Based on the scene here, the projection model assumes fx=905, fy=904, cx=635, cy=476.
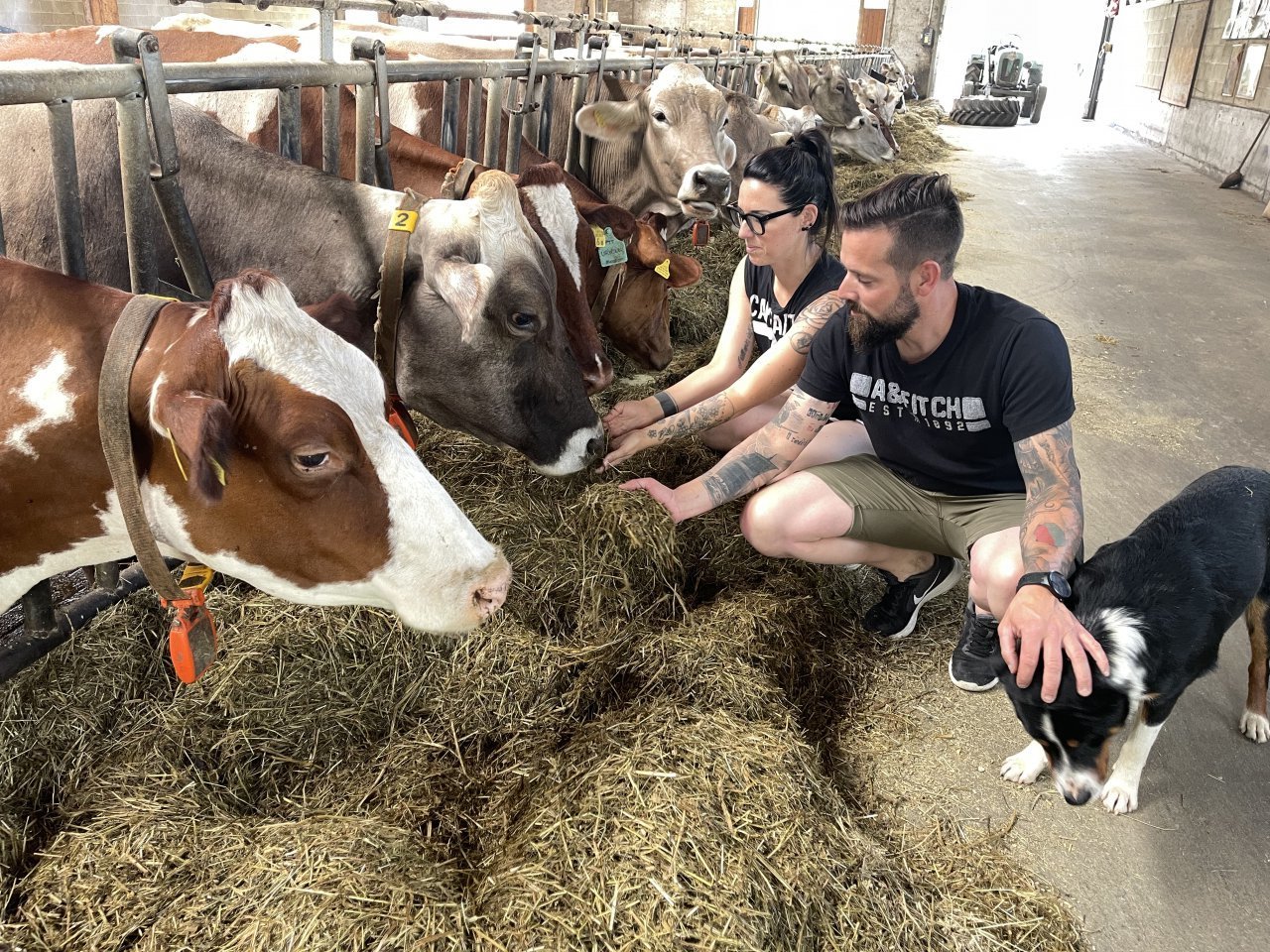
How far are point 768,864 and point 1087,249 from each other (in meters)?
9.46

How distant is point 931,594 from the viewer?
3439 millimetres

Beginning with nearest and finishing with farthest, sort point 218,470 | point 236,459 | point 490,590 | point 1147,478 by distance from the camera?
point 218,470 → point 236,459 → point 490,590 → point 1147,478

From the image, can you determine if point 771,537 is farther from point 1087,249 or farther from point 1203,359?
point 1087,249

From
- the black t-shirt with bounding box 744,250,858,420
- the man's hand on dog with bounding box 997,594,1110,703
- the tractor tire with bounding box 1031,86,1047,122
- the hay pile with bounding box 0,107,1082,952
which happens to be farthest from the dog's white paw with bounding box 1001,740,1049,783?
the tractor tire with bounding box 1031,86,1047,122

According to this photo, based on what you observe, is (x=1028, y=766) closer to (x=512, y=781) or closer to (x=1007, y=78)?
(x=512, y=781)

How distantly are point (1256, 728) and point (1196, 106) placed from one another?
61.7ft

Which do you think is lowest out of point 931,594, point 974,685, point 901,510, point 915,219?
point 974,685

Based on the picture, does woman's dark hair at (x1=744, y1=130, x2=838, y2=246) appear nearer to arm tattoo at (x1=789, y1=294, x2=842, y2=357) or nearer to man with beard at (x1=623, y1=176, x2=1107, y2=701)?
arm tattoo at (x1=789, y1=294, x2=842, y2=357)

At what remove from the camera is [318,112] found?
13.4ft

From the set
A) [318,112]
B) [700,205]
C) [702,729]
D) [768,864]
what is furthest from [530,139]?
[768,864]

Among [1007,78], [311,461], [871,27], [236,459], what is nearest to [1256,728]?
[311,461]

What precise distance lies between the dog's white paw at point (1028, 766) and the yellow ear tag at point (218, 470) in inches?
91.7

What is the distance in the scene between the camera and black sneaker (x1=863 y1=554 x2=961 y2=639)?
11.0ft

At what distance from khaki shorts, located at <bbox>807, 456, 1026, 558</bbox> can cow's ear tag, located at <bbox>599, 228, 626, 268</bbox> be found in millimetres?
1545
